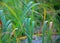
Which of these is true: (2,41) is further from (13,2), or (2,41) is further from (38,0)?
(38,0)

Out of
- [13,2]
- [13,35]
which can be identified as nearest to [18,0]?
[13,2]

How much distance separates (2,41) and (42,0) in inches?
45.1

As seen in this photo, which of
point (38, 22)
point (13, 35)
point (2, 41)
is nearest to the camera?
point (2, 41)

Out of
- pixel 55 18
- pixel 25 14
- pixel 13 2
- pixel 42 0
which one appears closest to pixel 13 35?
pixel 25 14

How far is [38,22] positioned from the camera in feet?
9.45

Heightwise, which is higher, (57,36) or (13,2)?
(13,2)

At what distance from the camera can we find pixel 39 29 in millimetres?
2791

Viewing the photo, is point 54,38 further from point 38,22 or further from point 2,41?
point 2,41

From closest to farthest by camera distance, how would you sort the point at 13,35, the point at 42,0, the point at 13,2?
the point at 13,35 < the point at 13,2 < the point at 42,0

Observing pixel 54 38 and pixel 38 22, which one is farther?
pixel 38 22

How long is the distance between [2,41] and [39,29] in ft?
2.58

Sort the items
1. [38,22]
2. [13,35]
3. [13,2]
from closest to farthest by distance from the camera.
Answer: [13,35] < [13,2] < [38,22]

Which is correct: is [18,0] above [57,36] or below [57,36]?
above

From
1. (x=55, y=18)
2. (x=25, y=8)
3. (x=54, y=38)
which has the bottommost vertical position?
(x=54, y=38)
